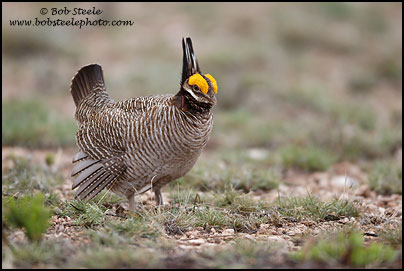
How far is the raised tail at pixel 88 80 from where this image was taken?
18.1 ft

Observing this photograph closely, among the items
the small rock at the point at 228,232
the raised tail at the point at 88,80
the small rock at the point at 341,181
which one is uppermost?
the raised tail at the point at 88,80

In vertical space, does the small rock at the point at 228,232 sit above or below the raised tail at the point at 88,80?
below

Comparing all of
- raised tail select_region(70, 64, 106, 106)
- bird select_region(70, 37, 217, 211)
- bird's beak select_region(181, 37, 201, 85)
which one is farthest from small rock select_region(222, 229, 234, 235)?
raised tail select_region(70, 64, 106, 106)

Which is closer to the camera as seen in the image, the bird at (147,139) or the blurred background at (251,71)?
the bird at (147,139)

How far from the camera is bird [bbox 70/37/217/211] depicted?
439cm

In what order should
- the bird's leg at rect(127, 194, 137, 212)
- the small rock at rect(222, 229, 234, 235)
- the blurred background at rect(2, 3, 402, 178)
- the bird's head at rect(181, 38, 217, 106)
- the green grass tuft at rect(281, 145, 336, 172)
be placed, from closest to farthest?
the small rock at rect(222, 229, 234, 235) < the bird's head at rect(181, 38, 217, 106) < the bird's leg at rect(127, 194, 137, 212) < the green grass tuft at rect(281, 145, 336, 172) < the blurred background at rect(2, 3, 402, 178)

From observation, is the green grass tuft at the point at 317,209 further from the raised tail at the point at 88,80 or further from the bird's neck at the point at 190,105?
the raised tail at the point at 88,80

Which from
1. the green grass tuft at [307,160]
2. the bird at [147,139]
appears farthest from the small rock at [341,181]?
the bird at [147,139]

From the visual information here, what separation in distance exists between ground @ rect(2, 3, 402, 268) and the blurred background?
34 millimetres

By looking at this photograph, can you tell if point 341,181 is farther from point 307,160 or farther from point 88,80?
point 88,80

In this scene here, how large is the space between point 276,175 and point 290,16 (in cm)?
845

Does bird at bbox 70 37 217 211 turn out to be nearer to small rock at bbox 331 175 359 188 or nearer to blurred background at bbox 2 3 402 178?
small rock at bbox 331 175 359 188

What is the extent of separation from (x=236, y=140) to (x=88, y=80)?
329 cm

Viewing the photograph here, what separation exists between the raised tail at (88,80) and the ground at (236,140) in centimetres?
102
